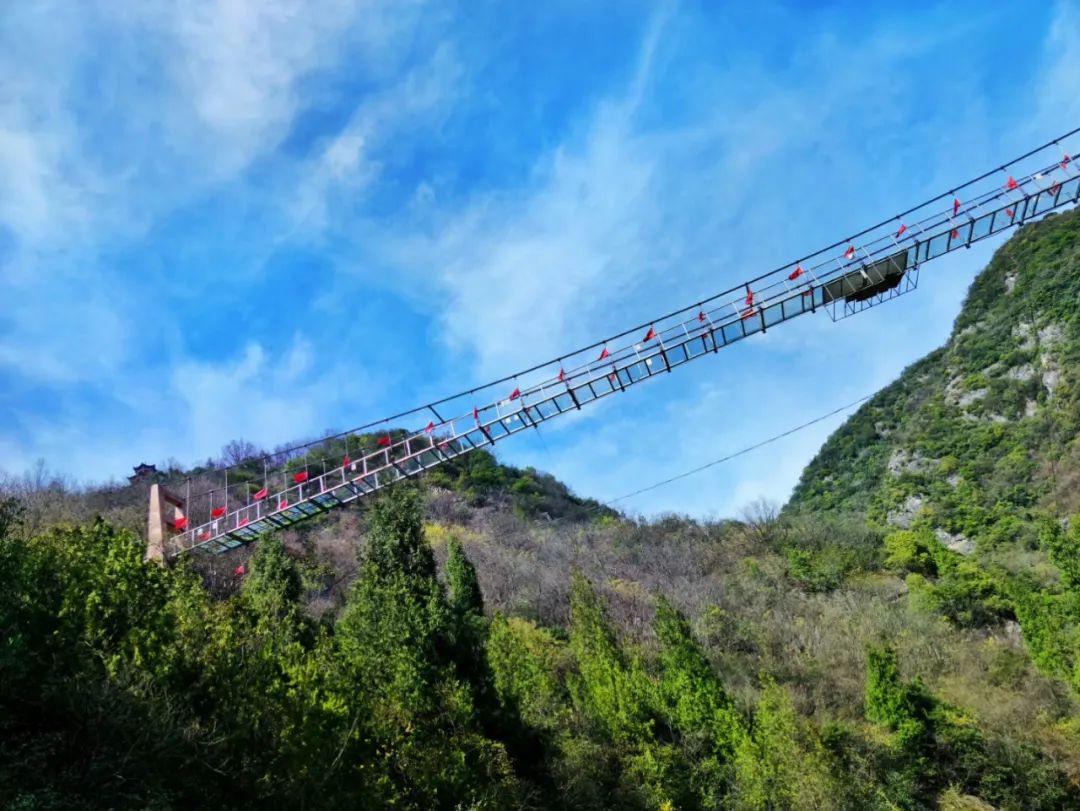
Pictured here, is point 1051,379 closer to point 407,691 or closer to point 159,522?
point 407,691

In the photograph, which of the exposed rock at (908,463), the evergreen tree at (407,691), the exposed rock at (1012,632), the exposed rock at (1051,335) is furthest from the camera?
the exposed rock at (908,463)

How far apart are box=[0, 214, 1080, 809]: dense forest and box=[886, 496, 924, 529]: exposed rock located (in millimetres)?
285

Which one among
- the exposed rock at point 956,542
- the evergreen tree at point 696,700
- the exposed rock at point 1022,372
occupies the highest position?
the exposed rock at point 1022,372

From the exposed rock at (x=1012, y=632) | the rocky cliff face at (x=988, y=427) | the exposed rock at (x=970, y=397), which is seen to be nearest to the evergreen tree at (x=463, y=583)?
the exposed rock at (x=1012, y=632)

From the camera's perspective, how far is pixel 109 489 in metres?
67.6

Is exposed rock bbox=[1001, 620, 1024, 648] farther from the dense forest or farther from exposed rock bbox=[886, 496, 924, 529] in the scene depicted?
exposed rock bbox=[886, 496, 924, 529]

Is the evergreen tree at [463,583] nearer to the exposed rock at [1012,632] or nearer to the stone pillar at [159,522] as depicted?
the stone pillar at [159,522]

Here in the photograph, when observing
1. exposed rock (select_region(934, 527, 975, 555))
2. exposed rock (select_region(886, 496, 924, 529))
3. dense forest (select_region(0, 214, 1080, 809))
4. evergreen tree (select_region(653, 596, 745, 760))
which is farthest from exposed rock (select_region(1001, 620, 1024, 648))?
evergreen tree (select_region(653, 596, 745, 760))

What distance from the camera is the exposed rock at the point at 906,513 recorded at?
68750 millimetres

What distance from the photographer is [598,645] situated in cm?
3438

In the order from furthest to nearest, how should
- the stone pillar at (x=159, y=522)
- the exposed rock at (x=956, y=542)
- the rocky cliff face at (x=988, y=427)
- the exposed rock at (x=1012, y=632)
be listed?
the exposed rock at (x=956, y=542) → the rocky cliff face at (x=988, y=427) → the exposed rock at (x=1012, y=632) → the stone pillar at (x=159, y=522)

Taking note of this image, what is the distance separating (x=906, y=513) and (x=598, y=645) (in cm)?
4561

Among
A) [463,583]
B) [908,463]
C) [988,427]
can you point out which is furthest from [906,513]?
[463,583]

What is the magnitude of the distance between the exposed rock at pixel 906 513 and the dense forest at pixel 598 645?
0.28m
